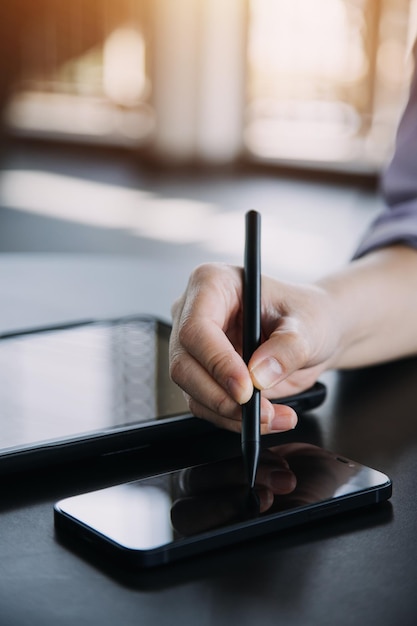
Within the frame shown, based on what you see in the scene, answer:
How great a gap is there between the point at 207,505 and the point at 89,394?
202 millimetres

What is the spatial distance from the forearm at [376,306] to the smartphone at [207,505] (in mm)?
198

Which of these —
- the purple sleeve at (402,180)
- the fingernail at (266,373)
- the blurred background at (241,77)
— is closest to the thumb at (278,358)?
the fingernail at (266,373)

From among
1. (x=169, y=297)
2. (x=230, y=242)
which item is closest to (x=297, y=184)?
(x=230, y=242)

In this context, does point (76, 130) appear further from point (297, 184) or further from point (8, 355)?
point (8, 355)

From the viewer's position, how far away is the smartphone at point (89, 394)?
0.50 metres

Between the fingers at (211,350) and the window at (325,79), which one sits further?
the window at (325,79)

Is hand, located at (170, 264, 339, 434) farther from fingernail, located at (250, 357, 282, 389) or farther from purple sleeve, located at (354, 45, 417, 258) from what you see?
purple sleeve, located at (354, 45, 417, 258)

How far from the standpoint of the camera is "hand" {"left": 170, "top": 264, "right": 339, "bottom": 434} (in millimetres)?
481

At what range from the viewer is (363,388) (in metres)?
0.66

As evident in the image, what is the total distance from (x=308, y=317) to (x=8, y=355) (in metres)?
0.22

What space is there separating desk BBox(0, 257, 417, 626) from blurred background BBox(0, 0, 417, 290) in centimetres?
360

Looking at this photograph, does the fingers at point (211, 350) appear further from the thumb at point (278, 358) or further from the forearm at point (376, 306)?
the forearm at point (376, 306)

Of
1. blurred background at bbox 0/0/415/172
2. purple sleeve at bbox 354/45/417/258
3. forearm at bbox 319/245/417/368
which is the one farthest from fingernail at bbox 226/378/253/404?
blurred background at bbox 0/0/415/172

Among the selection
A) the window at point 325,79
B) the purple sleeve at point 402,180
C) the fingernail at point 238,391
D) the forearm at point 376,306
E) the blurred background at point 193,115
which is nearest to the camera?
the fingernail at point 238,391
